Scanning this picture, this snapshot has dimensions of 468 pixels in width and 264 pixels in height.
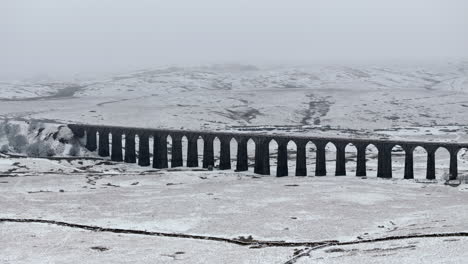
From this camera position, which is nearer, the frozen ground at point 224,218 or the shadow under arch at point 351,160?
the frozen ground at point 224,218

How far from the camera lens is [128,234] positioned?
6456 centimetres

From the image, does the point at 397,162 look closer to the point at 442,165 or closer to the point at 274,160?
the point at 442,165

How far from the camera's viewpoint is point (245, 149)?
11712 cm

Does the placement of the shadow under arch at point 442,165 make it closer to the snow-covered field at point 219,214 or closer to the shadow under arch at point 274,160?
the snow-covered field at point 219,214

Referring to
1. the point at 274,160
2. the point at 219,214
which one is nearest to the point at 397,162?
the point at 274,160

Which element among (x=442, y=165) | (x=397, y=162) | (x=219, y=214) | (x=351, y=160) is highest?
(x=219, y=214)

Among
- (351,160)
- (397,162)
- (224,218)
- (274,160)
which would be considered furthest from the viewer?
(351,160)

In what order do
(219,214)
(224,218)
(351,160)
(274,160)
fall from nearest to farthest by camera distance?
(224,218) → (219,214) → (274,160) → (351,160)

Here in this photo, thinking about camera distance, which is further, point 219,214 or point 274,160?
point 274,160

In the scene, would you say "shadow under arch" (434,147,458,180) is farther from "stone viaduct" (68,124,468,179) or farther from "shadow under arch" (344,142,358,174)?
"shadow under arch" (344,142,358,174)

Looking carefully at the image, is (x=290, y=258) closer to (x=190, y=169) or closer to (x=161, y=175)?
(x=161, y=175)

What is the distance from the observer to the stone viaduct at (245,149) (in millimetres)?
102875

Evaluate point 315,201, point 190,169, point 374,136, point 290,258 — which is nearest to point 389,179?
point 315,201

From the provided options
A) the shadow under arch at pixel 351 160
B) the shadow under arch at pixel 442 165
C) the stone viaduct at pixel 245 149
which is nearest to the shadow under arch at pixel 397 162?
the stone viaduct at pixel 245 149
